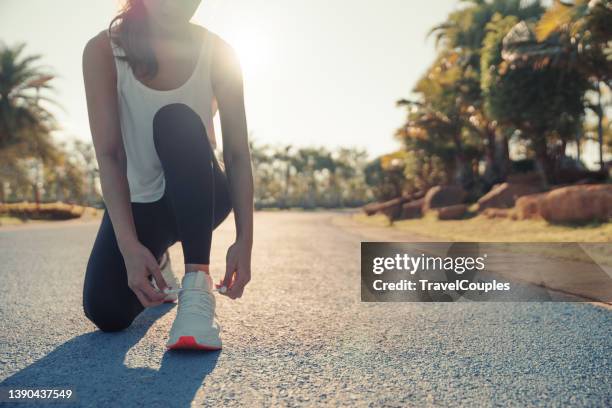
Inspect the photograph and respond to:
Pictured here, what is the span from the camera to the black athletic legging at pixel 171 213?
2.03m

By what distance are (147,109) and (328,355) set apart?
4.31ft

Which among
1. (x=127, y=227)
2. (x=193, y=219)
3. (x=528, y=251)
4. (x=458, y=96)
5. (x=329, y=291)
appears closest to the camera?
(x=127, y=227)

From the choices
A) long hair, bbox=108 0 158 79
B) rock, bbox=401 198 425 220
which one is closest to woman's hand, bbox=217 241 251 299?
long hair, bbox=108 0 158 79

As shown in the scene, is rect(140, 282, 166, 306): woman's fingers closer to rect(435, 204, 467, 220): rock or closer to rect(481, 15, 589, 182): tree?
rect(435, 204, 467, 220): rock

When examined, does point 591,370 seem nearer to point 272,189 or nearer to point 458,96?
point 458,96

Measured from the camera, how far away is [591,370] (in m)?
1.76

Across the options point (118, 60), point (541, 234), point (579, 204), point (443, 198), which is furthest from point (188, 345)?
point (443, 198)

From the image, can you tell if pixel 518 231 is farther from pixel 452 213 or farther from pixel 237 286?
pixel 237 286

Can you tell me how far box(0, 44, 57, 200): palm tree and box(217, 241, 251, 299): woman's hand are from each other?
26.0 metres

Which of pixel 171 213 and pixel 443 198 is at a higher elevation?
pixel 171 213

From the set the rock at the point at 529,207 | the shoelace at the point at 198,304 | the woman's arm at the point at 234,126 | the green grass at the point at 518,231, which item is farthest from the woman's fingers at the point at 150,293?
the rock at the point at 529,207

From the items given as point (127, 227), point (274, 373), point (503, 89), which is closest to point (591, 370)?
point (274, 373)

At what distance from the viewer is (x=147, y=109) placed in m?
2.19

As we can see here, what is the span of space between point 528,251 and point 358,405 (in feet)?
18.8
